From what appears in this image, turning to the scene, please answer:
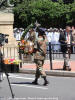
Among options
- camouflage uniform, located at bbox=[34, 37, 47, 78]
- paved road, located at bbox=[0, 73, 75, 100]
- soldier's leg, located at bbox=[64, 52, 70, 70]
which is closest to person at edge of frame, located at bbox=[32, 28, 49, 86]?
camouflage uniform, located at bbox=[34, 37, 47, 78]

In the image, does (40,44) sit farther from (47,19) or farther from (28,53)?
(47,19)

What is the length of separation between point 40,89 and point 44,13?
36991 millimetres

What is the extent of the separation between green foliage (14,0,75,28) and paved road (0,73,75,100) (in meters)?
32.8

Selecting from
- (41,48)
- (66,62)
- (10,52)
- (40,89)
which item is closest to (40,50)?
(41,48)

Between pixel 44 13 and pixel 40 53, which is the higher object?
pixel 44 13

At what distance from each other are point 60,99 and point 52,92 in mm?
1331

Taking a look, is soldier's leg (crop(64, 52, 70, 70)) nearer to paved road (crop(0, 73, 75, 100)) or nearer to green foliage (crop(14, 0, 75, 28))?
paved road (crop(0, 73, 75, 100))

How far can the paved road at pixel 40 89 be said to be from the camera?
39.1 feet

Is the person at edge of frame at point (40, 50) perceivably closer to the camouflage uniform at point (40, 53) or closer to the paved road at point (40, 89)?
the camouflage uniform at point (40, 53)

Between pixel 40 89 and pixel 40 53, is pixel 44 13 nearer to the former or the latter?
pixel 40 53

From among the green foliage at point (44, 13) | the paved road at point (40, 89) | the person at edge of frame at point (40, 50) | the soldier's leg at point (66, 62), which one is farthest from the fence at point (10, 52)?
the green foliage at point (44, 13)

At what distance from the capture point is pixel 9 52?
21172 mm

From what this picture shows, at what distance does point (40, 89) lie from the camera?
13.4 meters

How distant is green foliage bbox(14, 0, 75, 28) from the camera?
4909cm
